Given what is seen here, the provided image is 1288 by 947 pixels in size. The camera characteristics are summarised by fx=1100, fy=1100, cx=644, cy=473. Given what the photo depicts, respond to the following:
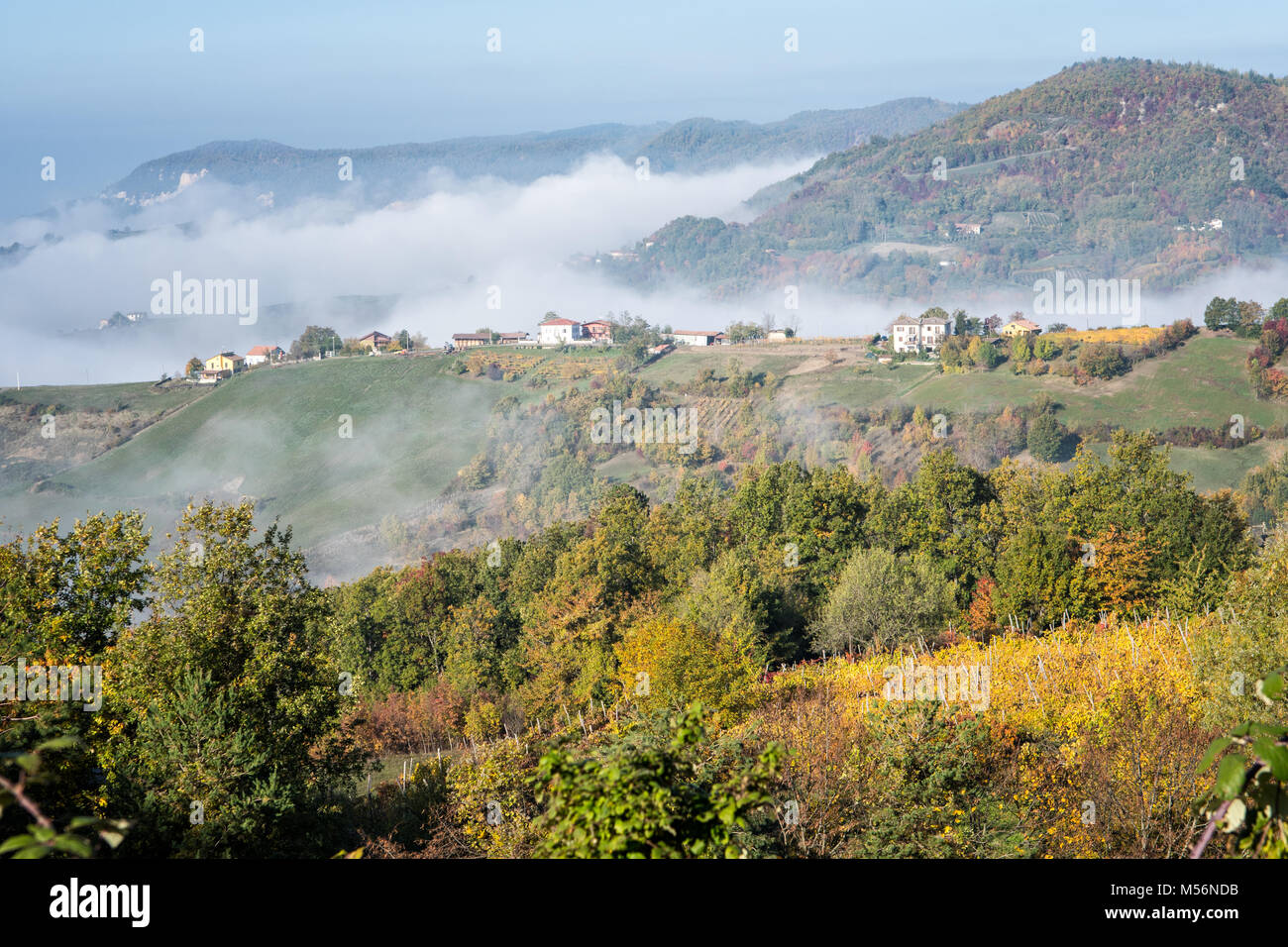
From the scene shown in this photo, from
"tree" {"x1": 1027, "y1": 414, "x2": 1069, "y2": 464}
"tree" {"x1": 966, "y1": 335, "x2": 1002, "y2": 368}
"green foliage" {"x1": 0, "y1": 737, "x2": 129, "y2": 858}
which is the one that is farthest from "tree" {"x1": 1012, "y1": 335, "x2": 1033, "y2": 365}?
"green foliage" {"x1": 0, "y1": 737, "x2": 129, "y2": 858}

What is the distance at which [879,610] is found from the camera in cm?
4456

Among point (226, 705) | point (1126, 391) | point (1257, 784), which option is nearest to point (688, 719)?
point (1257, 784)

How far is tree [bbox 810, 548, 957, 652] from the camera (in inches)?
1737

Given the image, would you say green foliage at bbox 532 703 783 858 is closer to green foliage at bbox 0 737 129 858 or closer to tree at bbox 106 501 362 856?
green foliage at bbox 0 737 129 858

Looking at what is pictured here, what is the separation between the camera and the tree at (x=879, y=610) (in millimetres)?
44125

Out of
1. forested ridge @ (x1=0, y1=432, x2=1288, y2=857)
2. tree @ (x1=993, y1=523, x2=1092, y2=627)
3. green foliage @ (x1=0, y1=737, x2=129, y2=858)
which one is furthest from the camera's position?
tree @ (x1=993, y1=523, x2=1092, y2=627)

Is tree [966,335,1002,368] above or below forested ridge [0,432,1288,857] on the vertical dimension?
above

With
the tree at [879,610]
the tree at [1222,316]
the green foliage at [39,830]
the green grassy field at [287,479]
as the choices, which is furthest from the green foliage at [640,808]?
the tree at [1222,316]

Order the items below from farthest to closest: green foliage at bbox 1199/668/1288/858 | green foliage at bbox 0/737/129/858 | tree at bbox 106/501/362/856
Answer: tree at bbox 106/501/362/856
green foliage at bbox 1199/668/1288/858
green foliage at bbox 0/737/129/858

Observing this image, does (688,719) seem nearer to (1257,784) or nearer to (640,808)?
(640,808)
